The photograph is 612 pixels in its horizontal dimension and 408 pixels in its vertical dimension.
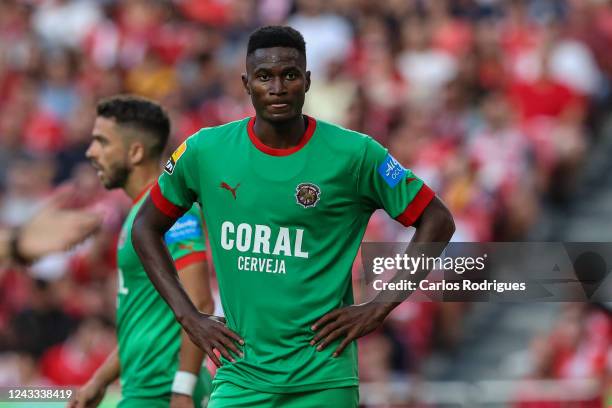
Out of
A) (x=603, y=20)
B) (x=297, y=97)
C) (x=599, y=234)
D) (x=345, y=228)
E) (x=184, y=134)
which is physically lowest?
(x=345, y=228)

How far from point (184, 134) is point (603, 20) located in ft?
15.8

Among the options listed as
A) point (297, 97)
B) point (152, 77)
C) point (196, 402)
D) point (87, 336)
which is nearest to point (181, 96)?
point (152, 77)

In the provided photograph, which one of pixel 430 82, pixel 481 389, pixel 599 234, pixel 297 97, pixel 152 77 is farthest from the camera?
pixel 152 77

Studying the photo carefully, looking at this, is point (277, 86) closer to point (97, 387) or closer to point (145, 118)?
point (145, 118)

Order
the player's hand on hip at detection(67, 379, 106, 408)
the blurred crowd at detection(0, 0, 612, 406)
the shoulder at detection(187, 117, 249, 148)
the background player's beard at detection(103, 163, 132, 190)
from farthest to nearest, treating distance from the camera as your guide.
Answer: the blurred crowd at detection(0, 0, 612, 406) < the background player's beard at detection(103, 163, 132, 190) < the player's hand on hip at detection(67, 379, 106, 408) < the shoulder at detection(187, 117, 249, 148)

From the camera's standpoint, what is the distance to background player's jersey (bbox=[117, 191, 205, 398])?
659 centimetres

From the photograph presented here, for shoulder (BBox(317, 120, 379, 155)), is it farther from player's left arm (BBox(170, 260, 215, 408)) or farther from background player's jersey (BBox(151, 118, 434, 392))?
player's left arm (BBox(170, 260, 215, 408))

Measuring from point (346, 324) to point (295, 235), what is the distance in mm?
427

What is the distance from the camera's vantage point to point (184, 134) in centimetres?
1444

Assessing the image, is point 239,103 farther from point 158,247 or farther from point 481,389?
point 158,247

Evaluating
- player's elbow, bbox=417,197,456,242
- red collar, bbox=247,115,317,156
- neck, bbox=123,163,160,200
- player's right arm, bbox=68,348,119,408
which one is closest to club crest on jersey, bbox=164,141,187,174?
red collar, bbox=247,115,317,156

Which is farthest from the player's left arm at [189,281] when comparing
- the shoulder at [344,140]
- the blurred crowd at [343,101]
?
the blurred crowd at [343,101]

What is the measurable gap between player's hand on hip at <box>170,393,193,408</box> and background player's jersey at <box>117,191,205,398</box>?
361 mm

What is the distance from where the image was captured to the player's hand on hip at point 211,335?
541 centimetres
